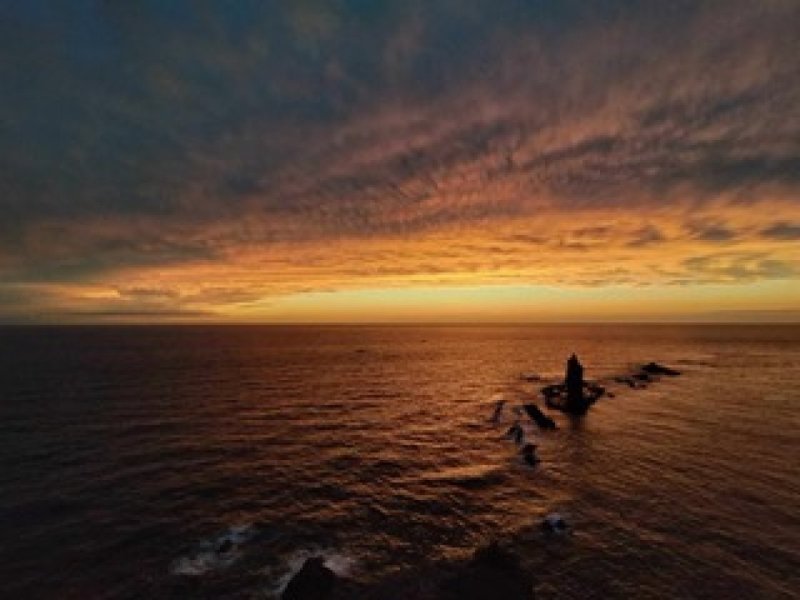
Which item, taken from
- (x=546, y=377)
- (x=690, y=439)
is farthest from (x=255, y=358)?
(x=690, y=439)

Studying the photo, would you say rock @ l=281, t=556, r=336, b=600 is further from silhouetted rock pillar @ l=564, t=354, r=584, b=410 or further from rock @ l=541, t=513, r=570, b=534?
silhouetted rock pillar @ l=564, t=354, r=584, b=410

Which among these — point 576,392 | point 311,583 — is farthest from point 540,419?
point 311,583

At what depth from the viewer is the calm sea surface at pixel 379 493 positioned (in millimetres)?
22891

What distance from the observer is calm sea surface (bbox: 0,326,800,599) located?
22.9 metres

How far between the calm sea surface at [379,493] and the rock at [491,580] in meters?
Answer: 1.30

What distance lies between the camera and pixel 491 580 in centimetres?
2109

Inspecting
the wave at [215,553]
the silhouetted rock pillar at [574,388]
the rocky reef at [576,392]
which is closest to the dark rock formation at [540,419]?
the rocky reef at [576,392]

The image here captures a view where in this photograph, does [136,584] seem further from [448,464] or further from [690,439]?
[690,439]

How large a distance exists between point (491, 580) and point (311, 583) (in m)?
8.24

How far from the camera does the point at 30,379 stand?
8125cm

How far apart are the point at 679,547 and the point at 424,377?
7365cm

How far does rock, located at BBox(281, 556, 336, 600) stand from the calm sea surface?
4.78 feet

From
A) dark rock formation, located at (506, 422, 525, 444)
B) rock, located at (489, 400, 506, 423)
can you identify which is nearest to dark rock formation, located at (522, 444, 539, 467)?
dark rock formation, located at (506, 422, 525, 444)

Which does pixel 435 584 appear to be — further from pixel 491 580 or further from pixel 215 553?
pixel 215 553
